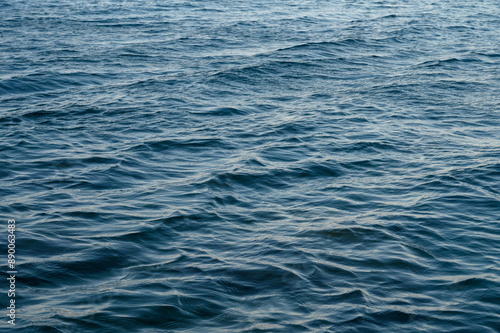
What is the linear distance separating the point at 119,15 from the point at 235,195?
22.0 metres

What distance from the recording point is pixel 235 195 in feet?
41.6

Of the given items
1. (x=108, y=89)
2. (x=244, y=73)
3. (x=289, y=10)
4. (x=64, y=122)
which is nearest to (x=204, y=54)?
(x=244, y=73)

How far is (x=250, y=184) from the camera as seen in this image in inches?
518

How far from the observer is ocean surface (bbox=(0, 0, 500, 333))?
9.03 metres

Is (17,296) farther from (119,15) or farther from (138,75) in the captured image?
(119,15)

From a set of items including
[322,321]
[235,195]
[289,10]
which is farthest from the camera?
[289,10]

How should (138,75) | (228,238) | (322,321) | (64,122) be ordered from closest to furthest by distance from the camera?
(322,321)
(228,238)
(64,122)
(138,75)

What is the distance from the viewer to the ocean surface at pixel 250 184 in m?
9.03

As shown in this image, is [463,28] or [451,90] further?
[463,28]

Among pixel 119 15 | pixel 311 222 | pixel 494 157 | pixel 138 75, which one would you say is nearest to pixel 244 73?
pixel 138 75

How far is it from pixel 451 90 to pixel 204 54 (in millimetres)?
8702

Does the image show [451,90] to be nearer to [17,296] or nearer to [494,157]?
[494,157]

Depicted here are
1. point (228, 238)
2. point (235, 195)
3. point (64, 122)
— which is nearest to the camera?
point (228, 238)

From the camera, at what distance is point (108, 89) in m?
19.6
